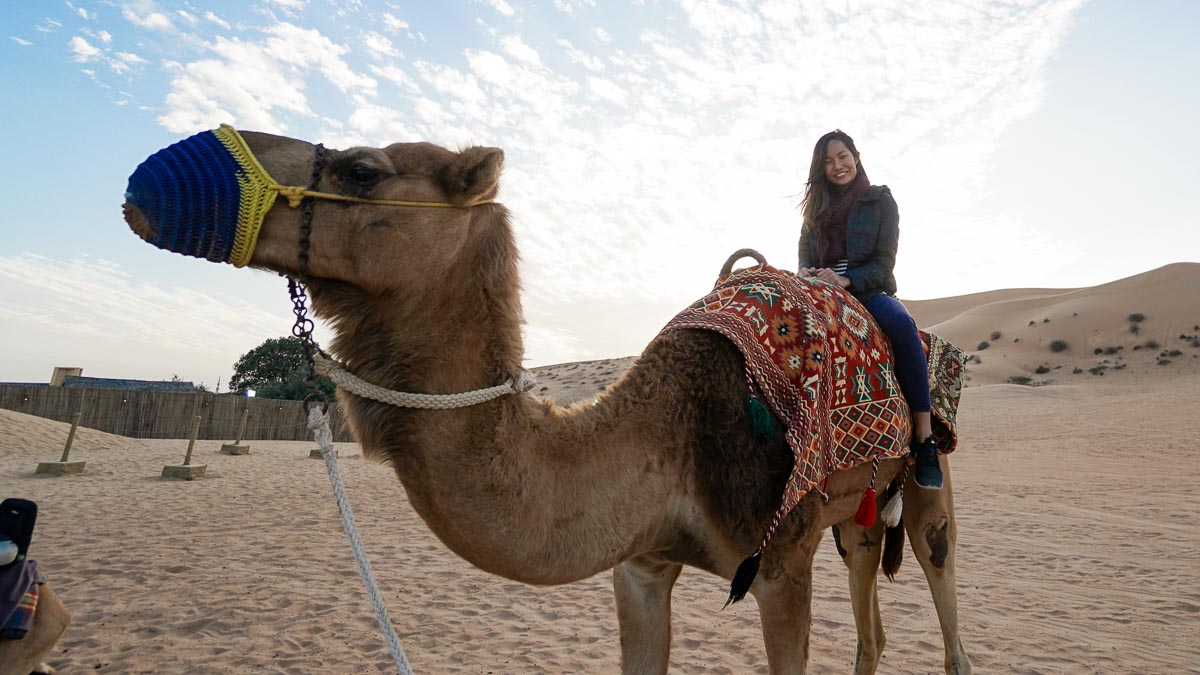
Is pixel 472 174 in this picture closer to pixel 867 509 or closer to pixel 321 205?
pixel 321 205

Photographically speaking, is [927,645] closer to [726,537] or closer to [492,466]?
[726,537]

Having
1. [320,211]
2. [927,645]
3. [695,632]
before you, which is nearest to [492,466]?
[320,211]

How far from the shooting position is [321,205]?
1931mm

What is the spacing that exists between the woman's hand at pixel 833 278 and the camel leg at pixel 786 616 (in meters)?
1.50

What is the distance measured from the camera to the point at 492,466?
78.4 inches

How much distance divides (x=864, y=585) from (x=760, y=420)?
2.62 metres

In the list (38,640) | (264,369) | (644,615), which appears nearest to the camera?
(644,615)

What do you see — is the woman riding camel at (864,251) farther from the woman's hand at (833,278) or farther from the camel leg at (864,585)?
the camel leg at (864,585)

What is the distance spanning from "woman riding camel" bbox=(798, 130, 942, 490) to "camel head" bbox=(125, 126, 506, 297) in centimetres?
224

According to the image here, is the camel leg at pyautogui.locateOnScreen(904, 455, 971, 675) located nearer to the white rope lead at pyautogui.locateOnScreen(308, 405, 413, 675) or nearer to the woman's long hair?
the woman's long hair

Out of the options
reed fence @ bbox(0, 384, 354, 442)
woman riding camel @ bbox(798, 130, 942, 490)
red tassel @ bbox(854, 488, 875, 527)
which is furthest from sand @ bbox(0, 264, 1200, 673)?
reed fence @ bbox(0, 384, 354, 442)

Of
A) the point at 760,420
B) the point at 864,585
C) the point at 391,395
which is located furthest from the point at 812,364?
the point at 864,585

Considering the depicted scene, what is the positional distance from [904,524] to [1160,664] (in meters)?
2.91

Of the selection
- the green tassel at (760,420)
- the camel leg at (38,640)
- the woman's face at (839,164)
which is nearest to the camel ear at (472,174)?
the green tassel at (760,420)
